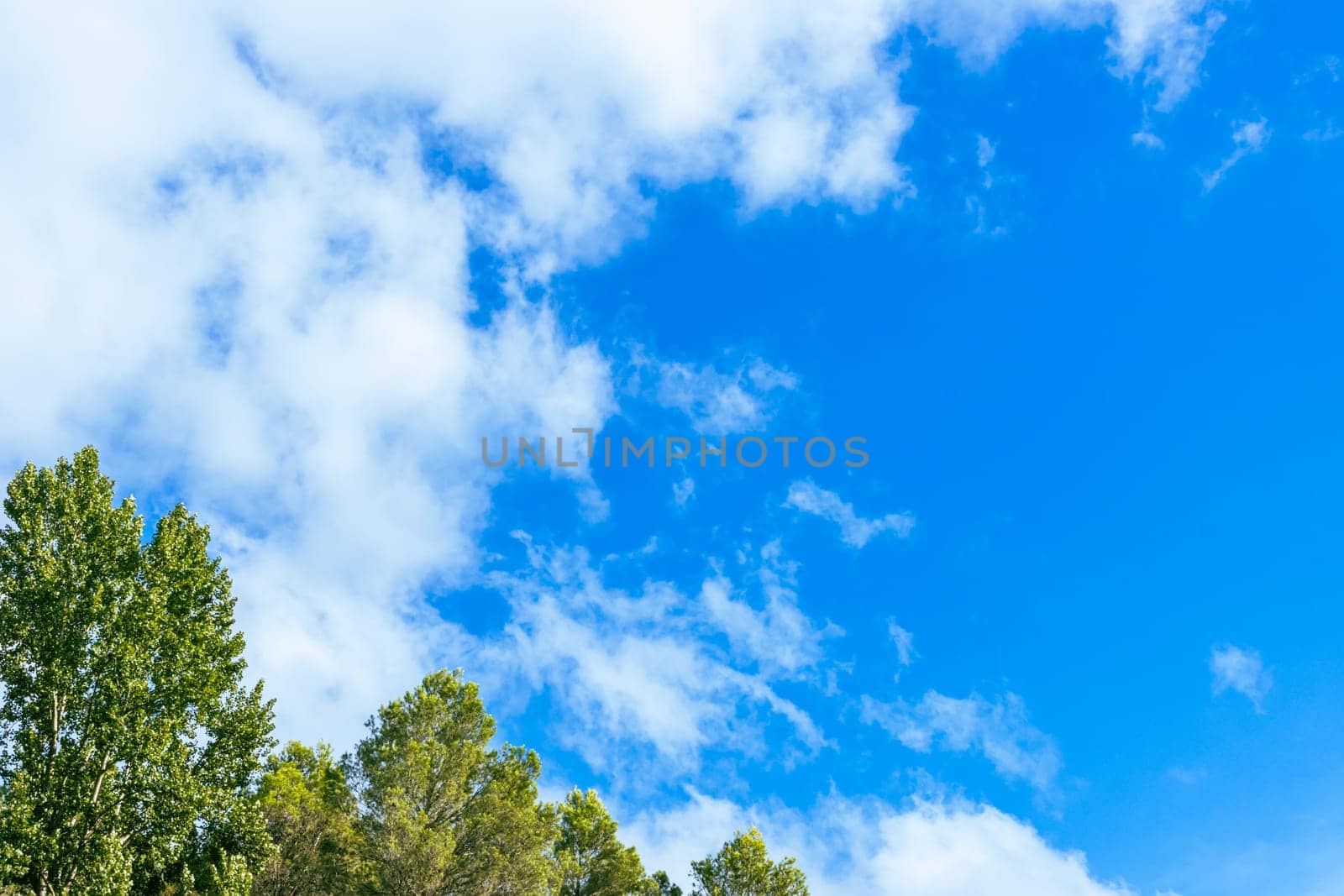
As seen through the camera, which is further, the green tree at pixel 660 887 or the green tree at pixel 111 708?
the green tree at pixel 660 887

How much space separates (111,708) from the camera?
27.7m

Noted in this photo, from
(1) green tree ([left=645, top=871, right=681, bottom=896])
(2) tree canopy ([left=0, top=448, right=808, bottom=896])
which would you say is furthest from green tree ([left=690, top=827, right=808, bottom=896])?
(2) tree canopy ([left=0, top=448, right=808, bottom=896])

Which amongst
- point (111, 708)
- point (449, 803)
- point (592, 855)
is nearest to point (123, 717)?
point (111, 708)


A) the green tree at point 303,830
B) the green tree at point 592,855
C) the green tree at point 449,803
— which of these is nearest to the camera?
the green tree at point 449,803

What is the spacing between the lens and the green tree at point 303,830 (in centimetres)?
4103

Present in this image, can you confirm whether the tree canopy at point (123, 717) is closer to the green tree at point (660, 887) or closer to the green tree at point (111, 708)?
the green tree at point (111, 708)

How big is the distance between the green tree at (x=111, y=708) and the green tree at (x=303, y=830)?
10.3 m

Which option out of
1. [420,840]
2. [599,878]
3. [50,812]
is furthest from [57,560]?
[599,878]

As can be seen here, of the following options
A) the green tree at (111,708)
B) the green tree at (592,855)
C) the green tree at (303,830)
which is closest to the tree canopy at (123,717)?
the green tree at (111,708)

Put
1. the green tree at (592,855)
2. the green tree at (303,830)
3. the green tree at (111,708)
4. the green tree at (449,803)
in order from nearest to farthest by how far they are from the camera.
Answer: the green tree at (111,708) → the green tree at (449,803) → the green tree at (303,830) → the green tree at (592,855)

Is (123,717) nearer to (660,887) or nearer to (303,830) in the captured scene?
(303,830)

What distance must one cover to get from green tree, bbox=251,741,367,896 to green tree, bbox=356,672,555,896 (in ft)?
8.52

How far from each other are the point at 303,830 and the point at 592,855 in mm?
14038

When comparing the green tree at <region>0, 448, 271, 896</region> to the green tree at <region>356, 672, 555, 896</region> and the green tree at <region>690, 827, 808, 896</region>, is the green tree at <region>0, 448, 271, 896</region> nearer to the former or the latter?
the green tree at <region>356, 672, 555, 896</region>
